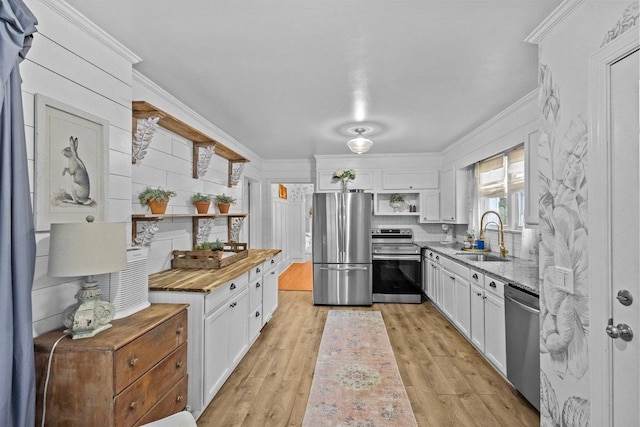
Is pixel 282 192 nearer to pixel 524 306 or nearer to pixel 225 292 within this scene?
pixel 225 292

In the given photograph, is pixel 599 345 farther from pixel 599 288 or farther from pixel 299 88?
pixel 299 88

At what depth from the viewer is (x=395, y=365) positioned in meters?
2.82

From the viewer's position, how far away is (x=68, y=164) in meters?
1.65

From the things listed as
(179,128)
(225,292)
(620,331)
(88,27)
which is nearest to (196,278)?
(225,292)

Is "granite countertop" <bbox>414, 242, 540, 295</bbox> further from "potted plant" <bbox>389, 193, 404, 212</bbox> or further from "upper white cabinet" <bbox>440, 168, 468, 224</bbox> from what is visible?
"potted plant" <bbox>389, 193, 404, 212</bbox>

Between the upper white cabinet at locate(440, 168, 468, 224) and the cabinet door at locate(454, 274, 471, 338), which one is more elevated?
the upper white cabinet at locate(440, 168, 468, 224)

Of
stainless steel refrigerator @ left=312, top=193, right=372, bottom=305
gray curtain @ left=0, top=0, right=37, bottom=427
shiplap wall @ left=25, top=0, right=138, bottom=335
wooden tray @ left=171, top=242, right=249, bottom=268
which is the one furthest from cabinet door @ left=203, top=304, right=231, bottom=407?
stainless steel refrigerator @ left=312, top=193, right=372, bottom=305

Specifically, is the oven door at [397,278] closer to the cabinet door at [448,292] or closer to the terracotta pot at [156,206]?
the cabinet door at [448,292]

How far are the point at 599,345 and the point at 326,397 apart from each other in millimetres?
1689

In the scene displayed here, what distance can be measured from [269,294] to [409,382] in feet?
6.09

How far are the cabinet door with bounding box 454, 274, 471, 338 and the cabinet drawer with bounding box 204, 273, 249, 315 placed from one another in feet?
7.10

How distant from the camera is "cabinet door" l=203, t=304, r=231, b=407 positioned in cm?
215

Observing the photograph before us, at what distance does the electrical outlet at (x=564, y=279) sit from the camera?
1.55 meters

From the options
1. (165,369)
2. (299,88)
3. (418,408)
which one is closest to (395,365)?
(418,408)
